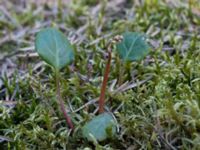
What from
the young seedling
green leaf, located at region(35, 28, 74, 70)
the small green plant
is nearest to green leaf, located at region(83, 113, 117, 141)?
the small green plant

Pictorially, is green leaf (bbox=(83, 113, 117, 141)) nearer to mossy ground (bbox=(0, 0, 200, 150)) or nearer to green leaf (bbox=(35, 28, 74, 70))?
mossy ground (bbox=(0, 0, 200, 150))

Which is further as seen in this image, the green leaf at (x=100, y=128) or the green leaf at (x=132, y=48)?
the green leaf at (x=132, y=48)

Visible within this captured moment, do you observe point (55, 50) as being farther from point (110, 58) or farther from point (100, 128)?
point (100, 128)

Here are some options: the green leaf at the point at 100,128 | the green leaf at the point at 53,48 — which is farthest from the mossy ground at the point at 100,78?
the green leaf at the point at 53,48

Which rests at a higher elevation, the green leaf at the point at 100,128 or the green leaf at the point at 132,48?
the green leaf at the point at 132,48

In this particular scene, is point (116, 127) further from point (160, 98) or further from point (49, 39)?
point (49, 39)

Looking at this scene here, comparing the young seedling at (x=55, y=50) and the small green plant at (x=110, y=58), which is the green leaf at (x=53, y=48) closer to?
the young seedling at (x=55, y=50)

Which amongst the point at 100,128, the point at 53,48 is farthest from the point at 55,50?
the point at 100,128
